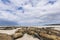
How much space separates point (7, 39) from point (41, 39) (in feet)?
10.5

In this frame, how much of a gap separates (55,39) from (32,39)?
3498 millimetres

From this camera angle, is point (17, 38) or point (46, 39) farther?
point (17, 38)

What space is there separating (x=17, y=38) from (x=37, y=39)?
2.02 meters

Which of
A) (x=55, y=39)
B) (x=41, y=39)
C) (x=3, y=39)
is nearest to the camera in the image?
(x=55, y=39)

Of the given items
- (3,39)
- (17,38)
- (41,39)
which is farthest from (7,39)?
(41,39)

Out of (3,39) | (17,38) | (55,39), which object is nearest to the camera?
(55,39)

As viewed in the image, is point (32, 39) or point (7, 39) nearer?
point (7, 39)

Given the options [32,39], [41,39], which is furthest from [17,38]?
[41,39]

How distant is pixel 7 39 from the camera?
38.8 feet

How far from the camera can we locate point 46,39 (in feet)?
40.2

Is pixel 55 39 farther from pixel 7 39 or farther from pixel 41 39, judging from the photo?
pixel 7 39

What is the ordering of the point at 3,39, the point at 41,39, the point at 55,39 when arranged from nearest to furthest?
the point at 55,39 < the point at 3,39 < the point at 41,39

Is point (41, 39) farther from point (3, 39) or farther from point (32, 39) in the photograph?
point (3, 39)

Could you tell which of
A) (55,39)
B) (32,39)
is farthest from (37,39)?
(55,39)
